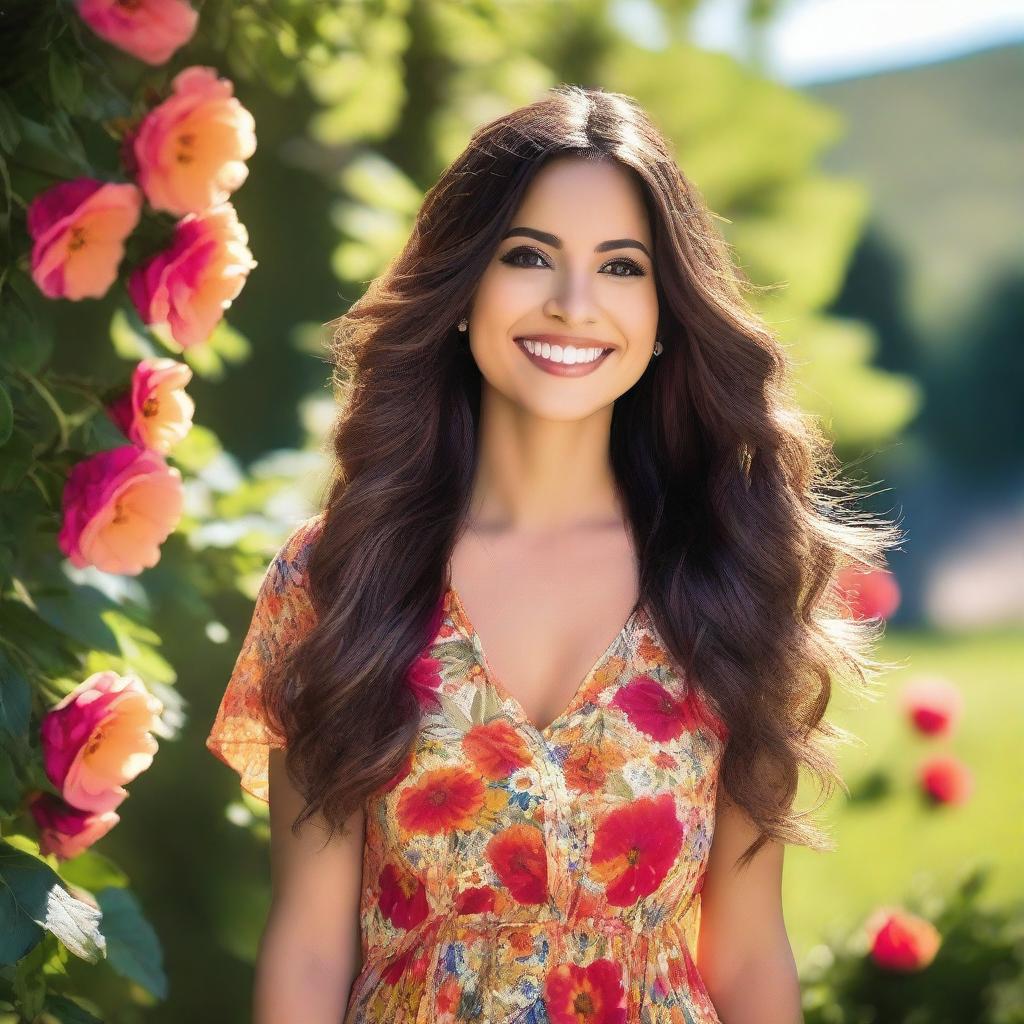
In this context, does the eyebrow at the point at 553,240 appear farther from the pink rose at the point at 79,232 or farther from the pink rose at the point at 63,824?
the pink rose at the point at 63,824

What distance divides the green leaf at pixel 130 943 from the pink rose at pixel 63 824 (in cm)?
15

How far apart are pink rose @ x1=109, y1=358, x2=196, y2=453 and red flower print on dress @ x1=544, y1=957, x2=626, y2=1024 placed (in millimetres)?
858

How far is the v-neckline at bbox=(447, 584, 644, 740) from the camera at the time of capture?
2.02 meters

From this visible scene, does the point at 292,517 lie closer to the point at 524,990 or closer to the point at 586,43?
the point at 524,990

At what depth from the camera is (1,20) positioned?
1772 millimetres

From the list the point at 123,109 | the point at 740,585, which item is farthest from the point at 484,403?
the point at 123,109

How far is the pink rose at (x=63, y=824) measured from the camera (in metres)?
1.82

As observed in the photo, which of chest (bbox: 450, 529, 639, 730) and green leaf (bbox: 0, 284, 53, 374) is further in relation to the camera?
chest (bbox: 450, 529, 639, 730)

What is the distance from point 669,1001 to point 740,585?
59 cm

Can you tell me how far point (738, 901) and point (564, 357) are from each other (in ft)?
2.69

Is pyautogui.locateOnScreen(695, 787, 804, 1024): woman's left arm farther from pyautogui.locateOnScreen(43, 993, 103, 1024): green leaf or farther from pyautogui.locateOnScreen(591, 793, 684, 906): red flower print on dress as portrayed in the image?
pyautogui.locateOnScreen(43, 993, 103, 1024): green leaf

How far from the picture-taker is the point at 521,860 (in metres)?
1.98

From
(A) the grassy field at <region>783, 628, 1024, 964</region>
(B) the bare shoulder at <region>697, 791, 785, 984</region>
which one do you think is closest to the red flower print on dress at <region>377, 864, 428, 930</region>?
(B) the bare shoulder at <region>697, 791, 785, 984</region>

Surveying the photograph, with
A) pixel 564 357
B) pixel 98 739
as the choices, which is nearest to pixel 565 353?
pixel 564 357
